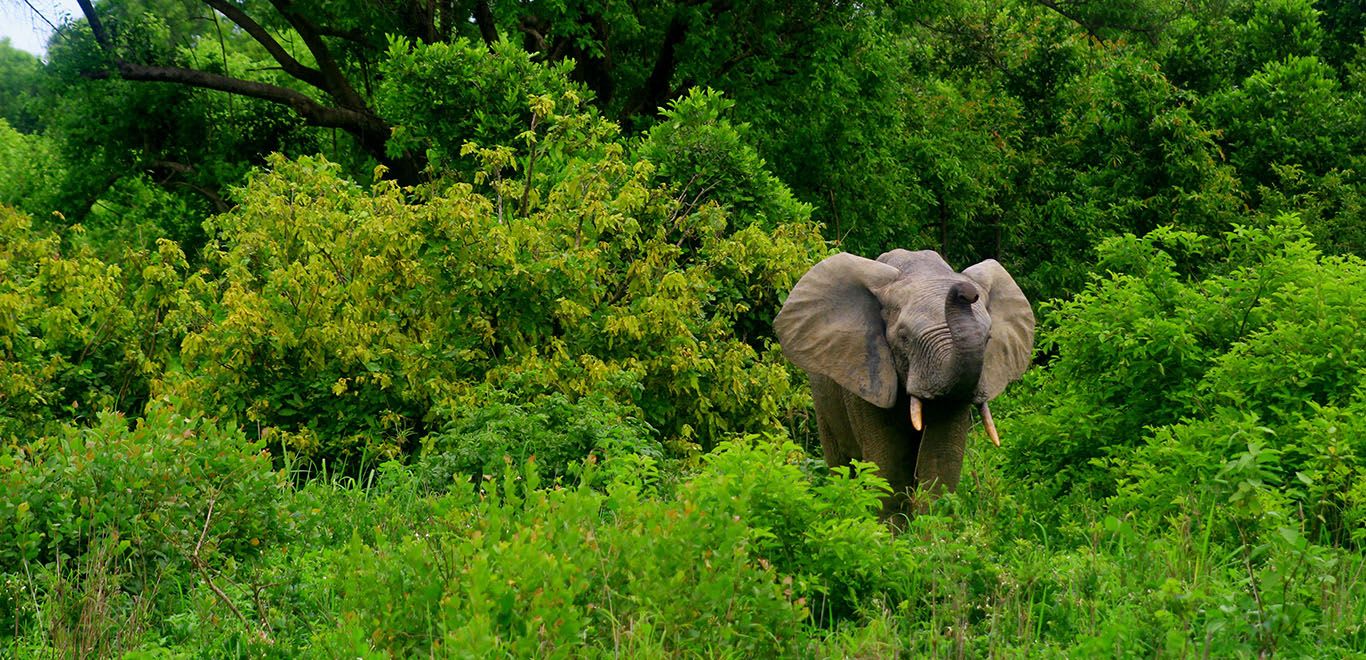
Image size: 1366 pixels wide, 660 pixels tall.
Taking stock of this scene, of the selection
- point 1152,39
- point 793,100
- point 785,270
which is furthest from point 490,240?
point 1152,39

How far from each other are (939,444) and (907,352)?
51cm

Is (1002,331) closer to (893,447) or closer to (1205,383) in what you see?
(893,447)

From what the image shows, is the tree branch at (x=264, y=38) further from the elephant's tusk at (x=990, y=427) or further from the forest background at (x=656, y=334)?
the elephant's tusk at (x=990, y=427)

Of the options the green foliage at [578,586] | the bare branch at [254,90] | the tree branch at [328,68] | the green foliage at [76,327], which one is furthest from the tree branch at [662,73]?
the green foliage at [578,586]

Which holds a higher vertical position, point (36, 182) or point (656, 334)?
point (36, 182)

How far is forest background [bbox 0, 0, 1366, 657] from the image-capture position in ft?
17.2

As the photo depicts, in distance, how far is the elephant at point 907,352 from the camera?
7.61m

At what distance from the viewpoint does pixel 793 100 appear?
57.7 feet

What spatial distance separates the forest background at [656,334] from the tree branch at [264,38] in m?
0.12

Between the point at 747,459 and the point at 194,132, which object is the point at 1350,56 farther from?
the point at 747,459

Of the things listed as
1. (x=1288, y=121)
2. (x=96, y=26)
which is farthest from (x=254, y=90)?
(x=1288, y=121)

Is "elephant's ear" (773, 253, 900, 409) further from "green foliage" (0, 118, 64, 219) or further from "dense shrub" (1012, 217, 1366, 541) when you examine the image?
"green foliage" (0, 118, 64, 219)

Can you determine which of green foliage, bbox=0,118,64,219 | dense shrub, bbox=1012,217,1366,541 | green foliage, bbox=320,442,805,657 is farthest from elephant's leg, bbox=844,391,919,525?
green foliage, bbox=0,118,64,219

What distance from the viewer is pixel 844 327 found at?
27.7ft
